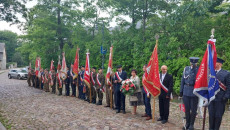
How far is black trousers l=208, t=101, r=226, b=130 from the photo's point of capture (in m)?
5.33

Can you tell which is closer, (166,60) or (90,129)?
(90,129)

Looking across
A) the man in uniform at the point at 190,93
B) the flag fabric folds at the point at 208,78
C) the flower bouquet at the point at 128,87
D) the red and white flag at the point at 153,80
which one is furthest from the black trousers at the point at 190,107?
the flower bouquet at the point at 128,87

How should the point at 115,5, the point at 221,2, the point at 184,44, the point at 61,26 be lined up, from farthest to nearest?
the point at 61,26 < the point at 115,5 < the point at 184,44 < the point at 221,2

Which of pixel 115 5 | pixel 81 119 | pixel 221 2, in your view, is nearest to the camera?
pixel 81 119

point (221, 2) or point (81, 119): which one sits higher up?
point (221, 2)

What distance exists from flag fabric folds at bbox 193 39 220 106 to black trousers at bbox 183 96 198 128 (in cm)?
73

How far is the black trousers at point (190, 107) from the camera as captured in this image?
6018 mm

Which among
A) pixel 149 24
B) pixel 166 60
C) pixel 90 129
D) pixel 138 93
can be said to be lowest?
pixel 90 129

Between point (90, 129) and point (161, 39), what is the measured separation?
8.91 meters

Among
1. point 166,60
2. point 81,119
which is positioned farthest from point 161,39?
point 81,119

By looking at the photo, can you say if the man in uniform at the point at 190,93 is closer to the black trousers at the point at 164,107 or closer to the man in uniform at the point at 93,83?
the black trousers at the point at 164,107

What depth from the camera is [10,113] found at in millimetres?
8617

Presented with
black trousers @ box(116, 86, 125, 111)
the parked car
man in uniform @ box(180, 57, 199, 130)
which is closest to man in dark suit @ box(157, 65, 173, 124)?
man in uniform @ box(180, 57, 199, 130)

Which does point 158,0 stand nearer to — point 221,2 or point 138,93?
point 221,2
